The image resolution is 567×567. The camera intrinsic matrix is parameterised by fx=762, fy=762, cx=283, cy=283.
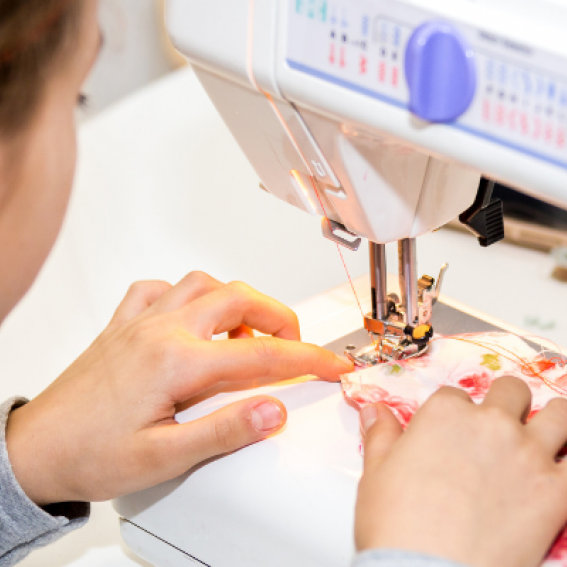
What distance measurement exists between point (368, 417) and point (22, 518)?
347 mm

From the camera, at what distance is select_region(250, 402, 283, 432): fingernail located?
679 millimetres

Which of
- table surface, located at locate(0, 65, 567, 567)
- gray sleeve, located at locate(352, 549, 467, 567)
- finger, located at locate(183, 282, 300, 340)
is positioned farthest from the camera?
table surface, located at locate(0, 65, 567, 567)

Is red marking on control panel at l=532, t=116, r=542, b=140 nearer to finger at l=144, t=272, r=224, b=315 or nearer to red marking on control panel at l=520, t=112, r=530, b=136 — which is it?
red marking on control panel at l=520, t=112, r=530, b=136

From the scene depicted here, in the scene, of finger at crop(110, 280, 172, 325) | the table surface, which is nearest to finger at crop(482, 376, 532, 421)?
finger at crop(110, 280, 172, 325)

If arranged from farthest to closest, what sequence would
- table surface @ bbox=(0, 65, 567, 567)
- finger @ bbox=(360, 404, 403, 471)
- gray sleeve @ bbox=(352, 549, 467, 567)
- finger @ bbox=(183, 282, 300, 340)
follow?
1. table surface @ bbox=(0, 65, 567, 567)
2. finger @ bbox=(183, 282, 300, 340)
3. finger @ bbox=(360, 404, 403, 471)
4. gray sleeve @ bbox=(352, 549, 467, 567)

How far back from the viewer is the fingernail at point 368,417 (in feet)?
2.19

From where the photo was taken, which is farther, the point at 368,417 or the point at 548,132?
the point at 368,417

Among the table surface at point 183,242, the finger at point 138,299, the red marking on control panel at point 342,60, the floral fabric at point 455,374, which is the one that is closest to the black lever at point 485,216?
the floral fabric at point 455,374

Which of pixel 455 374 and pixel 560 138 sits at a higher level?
pixel 560 138

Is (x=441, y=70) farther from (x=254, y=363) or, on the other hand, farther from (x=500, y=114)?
(x=254, y=363)

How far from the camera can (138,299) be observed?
0.83 m

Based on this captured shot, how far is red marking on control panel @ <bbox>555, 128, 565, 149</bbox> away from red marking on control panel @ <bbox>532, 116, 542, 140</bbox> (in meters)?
0.01

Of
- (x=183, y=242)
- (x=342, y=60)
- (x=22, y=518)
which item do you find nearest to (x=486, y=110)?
(x=342, y=60)

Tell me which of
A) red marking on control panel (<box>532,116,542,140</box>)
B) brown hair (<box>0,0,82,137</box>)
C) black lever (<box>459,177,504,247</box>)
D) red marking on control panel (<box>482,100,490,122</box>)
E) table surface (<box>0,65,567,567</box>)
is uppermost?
brown hair (<box>0,0,82,137</box>)
